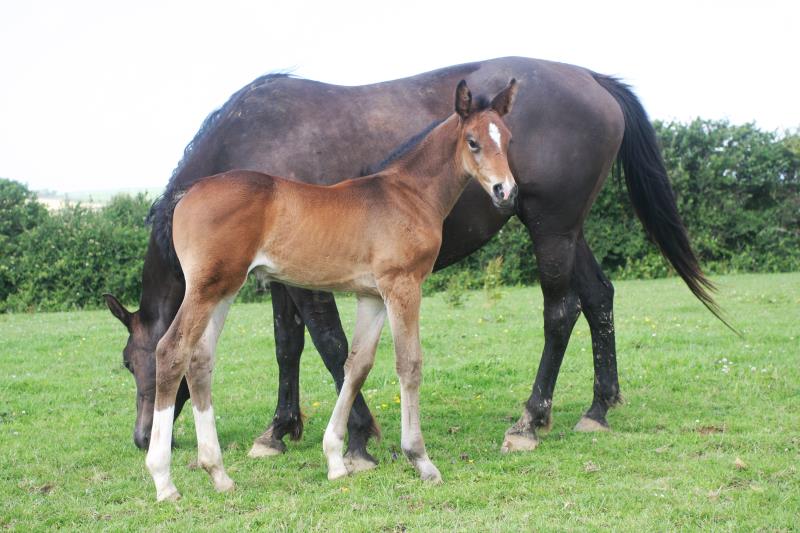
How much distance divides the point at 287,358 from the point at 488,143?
99.0 inches

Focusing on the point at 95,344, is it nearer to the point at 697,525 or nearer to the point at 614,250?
the point at 697,525

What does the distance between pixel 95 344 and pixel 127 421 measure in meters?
4.74

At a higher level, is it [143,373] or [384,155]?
[384,155]

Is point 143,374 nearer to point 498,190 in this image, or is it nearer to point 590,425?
point 498,190

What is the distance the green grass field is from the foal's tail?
4.15ft

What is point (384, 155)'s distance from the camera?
6340 millimetres

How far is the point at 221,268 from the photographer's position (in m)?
4.86

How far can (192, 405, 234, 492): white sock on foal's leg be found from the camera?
16.9 ft

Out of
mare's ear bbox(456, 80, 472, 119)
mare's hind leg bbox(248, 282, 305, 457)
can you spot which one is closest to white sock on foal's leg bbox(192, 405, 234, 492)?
mare's hind leg bbox(248, 282, 305, 457)

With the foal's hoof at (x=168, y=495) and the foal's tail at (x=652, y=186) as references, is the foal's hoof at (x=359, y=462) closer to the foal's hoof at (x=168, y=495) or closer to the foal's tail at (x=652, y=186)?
the foal's hoof at (x=168, y=495)

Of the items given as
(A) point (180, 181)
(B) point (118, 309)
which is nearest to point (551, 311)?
(A) point (180, 181)

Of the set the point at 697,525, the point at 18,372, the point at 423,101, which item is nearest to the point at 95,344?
the point at 18,372

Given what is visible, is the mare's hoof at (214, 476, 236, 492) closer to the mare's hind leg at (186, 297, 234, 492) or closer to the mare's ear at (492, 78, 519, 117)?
the mare's hind leg at (186, 297, 234, 492)

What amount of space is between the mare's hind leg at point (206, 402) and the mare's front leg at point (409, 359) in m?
1.05
